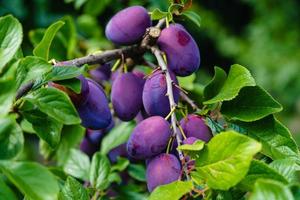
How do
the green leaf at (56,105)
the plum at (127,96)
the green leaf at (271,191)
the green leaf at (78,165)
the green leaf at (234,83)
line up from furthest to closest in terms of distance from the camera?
the green leaf at (78,165) → the plum at (127,96) → the green leaf at (234,83) → the green leaf at (56,105) → the green leaf at (271,191)

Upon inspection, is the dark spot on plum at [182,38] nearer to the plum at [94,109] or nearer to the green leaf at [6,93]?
the plum at [94,109]

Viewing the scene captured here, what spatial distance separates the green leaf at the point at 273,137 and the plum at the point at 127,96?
154mm

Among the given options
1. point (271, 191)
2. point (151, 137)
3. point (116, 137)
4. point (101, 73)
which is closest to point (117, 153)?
point (116, 137)

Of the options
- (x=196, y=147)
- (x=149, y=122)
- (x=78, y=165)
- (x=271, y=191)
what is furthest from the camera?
(x=78, y=165)

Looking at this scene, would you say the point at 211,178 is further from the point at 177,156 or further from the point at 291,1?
the point at 291,1

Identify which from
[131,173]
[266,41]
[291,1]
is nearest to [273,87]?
[266,41]

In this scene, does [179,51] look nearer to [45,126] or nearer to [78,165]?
[45,126]

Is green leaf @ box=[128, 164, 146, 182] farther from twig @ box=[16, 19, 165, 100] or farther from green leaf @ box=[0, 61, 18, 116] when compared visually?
green leaf @ box=[0, 61, 18, 116]

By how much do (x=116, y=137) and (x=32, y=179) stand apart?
0.51m

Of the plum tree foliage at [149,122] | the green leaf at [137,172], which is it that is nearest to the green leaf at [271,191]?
the plum tree foliage at [149,122]

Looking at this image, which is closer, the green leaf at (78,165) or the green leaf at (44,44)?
the green leaf at (44,44)

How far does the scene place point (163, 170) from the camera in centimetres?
65

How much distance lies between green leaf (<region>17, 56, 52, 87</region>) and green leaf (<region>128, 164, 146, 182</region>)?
1.27ft

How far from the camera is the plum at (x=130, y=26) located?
81 centimetres
